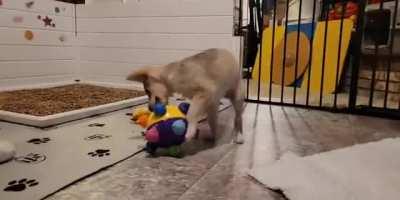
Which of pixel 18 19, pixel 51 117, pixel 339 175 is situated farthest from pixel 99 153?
pixel 18 19

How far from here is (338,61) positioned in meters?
2.09

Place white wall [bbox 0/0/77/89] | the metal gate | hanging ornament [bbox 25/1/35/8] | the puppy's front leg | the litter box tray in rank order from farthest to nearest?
hanging ornament [bbox 25/1/35/8]
white wall [bbox 0/0/77/89]
the metal gate
the litter box tray
the puppy's front leg

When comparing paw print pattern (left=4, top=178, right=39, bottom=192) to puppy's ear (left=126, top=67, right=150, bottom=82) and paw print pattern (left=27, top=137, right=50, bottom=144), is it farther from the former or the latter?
puppy's ear (left=126, top=67, right=150, bottom=82)

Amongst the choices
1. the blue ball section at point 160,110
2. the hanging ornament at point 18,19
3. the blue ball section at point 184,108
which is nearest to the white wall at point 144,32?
the hanging ornament at point 18,19

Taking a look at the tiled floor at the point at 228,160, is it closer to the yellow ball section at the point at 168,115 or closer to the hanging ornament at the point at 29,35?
the yellow ball section at the point at 168,115

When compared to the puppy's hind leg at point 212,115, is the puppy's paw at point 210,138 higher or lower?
lower

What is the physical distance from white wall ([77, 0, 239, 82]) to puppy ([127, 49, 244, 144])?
1128 millimetres

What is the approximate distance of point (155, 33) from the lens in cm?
259

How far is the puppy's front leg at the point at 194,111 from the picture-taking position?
1108 mm

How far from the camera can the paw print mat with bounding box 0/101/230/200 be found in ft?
2.79

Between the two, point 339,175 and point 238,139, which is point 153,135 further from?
point 339,175

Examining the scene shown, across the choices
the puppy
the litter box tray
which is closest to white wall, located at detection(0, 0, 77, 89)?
the litter box tray

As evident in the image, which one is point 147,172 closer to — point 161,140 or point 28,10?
point 161,140

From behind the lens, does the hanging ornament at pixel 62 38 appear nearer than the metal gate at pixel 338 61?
No
